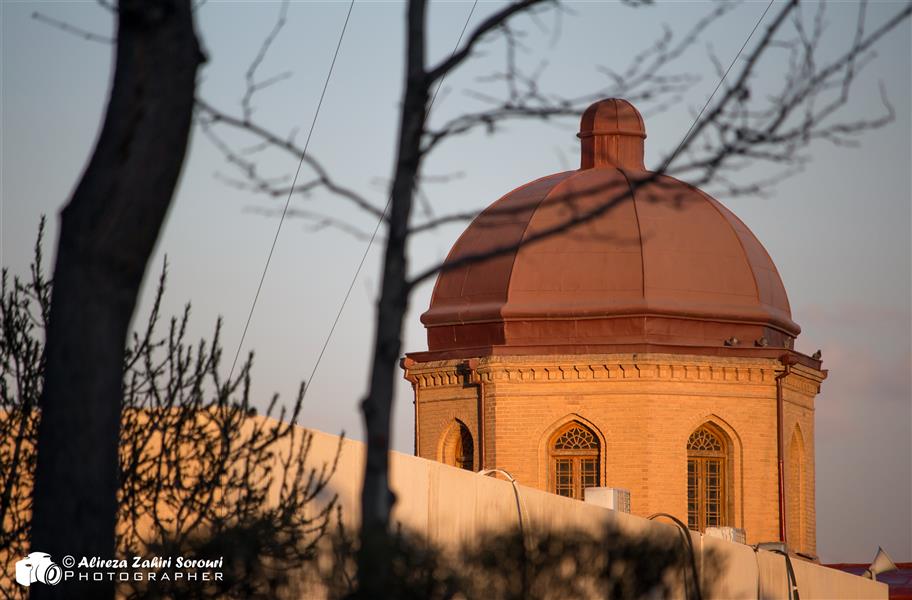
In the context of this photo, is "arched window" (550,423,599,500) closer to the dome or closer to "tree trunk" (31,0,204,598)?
the dome

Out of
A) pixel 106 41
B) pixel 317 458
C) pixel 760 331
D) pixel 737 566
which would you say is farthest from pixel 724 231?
pixel 106 41

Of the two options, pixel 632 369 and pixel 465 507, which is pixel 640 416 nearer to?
pixel 632 369

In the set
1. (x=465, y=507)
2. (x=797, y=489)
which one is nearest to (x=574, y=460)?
(x=797, y=489)

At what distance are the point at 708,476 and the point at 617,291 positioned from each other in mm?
3577

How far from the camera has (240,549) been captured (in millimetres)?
7438

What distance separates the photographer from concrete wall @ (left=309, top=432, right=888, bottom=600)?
32.8 ft

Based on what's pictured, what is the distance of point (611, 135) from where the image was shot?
28.9 meters

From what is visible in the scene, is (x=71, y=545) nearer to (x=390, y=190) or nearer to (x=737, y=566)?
(x=390, y=190)

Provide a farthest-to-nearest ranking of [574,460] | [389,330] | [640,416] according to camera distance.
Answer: [574,460] → [640,416] → [389,330]

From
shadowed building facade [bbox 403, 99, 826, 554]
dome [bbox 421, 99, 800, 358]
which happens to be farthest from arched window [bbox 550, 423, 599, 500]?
dome [bbox 421, 99, 800, 358]

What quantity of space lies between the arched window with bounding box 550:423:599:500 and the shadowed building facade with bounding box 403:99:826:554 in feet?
0.08

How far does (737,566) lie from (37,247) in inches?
321

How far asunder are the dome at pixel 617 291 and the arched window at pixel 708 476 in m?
1.57

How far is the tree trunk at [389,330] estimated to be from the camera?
16.2ft
